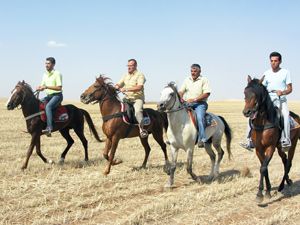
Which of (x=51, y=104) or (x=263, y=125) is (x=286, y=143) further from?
(x=51, y=104)

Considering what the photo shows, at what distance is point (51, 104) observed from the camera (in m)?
11.9

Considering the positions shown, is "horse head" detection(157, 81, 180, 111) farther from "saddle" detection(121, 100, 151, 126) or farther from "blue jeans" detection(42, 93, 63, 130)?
"blue jeans" detection(42, 93, 63, 130)

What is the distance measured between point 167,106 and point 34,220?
12.9ft

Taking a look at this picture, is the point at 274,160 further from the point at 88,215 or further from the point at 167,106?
the point at 88,215

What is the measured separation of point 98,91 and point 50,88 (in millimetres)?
1831

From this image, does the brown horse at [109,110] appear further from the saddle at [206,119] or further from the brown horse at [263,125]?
the brown horse at [263,125]

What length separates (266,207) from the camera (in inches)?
302

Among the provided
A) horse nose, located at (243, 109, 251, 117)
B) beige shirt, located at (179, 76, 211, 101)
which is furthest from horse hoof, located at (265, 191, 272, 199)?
beige shirt, located at (179, 76, 211, 101)

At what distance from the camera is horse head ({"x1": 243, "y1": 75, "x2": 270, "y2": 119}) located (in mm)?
7512

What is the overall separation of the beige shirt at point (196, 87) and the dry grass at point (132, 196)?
2.26 m

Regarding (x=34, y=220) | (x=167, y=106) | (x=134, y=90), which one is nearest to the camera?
(x=34, y=220)

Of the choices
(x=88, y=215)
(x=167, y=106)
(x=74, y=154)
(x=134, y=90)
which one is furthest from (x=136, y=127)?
(x=88, y=215)

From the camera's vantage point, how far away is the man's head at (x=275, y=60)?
332 inches

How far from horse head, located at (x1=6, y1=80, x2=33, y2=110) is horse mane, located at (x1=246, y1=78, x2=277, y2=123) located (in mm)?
6782
